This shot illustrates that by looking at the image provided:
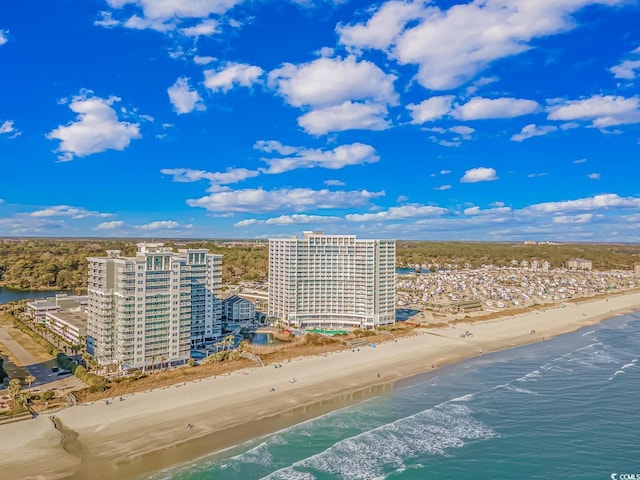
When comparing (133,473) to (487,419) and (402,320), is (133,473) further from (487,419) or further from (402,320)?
(402,320)

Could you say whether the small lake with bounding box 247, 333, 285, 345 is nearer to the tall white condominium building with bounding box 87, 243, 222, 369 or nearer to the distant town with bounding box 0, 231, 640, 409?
the distant town with bounding box 0, 231, 640, 409

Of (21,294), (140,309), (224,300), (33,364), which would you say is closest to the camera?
(140,309)

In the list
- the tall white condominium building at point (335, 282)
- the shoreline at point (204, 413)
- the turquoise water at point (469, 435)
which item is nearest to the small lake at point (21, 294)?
the tall white condominium building at point (335, 282)

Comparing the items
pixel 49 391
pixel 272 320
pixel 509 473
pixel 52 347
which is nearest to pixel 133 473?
pixel 49 391

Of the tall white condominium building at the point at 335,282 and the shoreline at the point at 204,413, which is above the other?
the tall white condominium building at the point at 335,282

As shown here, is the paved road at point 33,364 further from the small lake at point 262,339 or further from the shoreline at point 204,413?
the small lake at point 262,339

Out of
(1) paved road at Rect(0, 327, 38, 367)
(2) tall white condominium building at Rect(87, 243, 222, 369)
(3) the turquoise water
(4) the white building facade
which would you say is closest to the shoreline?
(3) the turquoise water

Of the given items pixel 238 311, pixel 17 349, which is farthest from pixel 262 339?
pixel 17 349

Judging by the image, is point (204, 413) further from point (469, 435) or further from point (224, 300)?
point (224, 300)
